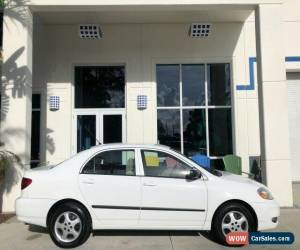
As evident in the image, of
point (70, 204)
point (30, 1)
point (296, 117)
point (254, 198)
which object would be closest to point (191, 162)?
point (254, 198)

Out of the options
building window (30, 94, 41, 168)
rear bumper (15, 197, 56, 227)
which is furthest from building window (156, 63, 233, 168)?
rear bumper (15, 197, 56, 227)

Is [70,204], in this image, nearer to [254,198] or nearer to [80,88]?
[254,198]

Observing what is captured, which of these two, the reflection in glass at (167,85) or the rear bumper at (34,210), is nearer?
the rear bumper at (34,210)

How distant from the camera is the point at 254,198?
6172 millimetres

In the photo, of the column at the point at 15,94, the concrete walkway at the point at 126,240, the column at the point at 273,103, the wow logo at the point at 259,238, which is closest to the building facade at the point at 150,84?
the column at the point at 273,103

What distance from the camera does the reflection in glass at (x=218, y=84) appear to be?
1241 cm

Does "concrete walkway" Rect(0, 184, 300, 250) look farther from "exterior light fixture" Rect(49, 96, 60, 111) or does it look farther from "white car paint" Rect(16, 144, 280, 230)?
"exterior light fixture" Rect(49, 96, 60, 111)

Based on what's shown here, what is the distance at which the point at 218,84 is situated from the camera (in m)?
12.5

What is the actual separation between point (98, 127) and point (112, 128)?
1.47ft

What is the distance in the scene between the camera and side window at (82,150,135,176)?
6.37m

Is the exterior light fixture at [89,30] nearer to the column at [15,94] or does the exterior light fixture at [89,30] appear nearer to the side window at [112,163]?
the column at [15,94]

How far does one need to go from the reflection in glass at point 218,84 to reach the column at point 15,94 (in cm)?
577

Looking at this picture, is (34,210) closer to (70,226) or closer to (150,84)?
(70,226)

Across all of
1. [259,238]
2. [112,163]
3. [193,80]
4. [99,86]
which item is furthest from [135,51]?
[259,238]
